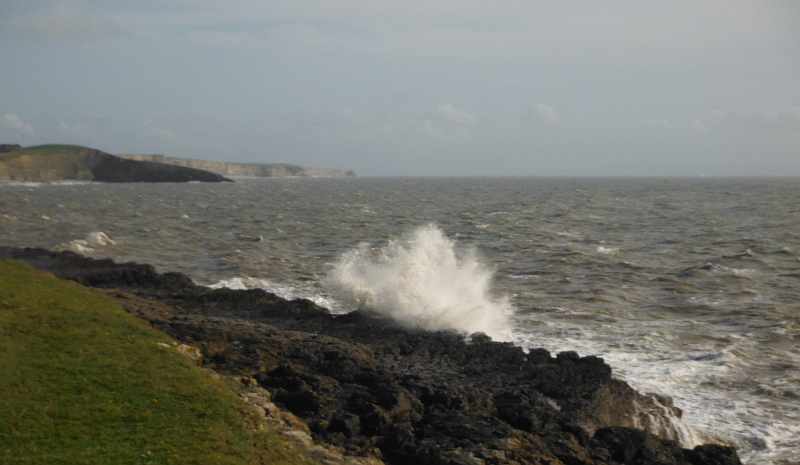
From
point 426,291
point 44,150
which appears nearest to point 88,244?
point 426,291

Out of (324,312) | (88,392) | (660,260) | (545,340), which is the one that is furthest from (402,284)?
(660,260)

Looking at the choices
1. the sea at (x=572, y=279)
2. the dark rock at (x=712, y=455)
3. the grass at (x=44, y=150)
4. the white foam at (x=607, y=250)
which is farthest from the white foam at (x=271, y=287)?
the grass at (x=44, y=150)

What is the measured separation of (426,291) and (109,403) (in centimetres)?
1131

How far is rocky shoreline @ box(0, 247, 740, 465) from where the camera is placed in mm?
10055

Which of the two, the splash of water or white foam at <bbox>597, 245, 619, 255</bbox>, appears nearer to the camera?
the splash of water

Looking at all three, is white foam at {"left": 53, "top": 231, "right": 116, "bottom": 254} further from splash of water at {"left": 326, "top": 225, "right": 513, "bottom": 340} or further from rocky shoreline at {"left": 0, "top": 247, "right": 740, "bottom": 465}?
rocky shoreline at {"left": 0, "top": 247, "right": 740, "bottom": 465}

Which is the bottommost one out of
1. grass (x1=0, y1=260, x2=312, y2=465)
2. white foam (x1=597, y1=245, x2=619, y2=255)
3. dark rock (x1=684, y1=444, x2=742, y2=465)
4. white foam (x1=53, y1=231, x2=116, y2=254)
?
dark rock (x1=684, y1=444, x2=742, y2=465)

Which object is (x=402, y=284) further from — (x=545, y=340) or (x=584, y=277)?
(x=584, y=277)

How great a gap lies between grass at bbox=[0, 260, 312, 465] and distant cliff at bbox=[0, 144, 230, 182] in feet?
454

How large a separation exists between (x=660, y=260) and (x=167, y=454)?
2807cm

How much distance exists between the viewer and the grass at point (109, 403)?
7.93 metres

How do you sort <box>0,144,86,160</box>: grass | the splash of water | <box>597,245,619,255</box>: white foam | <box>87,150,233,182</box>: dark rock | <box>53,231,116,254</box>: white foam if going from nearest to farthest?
the splash of water → <box>53,231,116,254</box>: white foam → <box>597,245,619,255</box>: white foam → <box>0,144,86,160</box>: grass → <box>87,150,233,182</box>: dark rock

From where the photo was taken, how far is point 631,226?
47.4 metres

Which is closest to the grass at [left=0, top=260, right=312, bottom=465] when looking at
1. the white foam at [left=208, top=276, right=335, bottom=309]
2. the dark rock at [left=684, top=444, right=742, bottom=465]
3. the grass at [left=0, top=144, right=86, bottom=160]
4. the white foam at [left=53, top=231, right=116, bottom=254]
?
the dark rock at [left=684, top=444, right=742, bottom=465]
